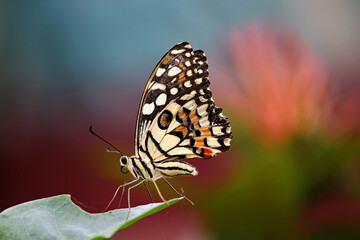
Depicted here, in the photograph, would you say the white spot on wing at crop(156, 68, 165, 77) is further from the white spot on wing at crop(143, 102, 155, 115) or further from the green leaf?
the green leaf

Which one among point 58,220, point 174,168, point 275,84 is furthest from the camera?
point 275,84

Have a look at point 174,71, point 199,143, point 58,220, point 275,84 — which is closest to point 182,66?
point 174,71

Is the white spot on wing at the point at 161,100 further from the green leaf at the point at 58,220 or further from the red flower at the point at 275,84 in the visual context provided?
the red flower at the point at 275,84

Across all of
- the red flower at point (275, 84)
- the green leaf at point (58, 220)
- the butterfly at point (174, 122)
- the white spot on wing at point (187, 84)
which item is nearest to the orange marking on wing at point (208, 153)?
the butterfly at point (174, 122)

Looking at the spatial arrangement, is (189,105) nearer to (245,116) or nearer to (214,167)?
(245,116)

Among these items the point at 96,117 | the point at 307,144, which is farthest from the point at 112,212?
the point at 96,117

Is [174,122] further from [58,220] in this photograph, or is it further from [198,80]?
A: [58,220]
